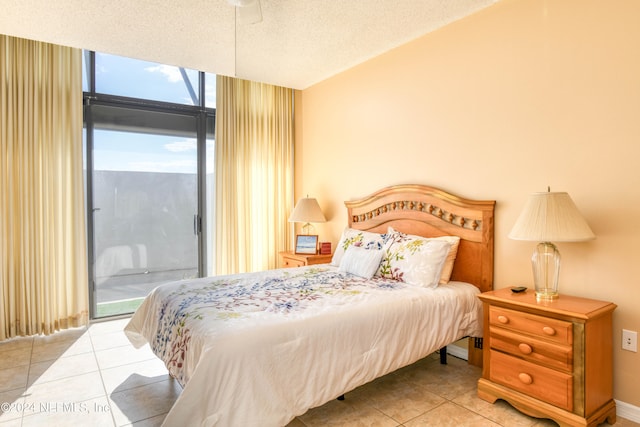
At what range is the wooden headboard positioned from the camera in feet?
9.48

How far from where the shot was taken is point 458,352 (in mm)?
3150

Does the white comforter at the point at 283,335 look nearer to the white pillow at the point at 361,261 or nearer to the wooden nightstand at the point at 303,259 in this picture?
the white pillow at the point at 361,261

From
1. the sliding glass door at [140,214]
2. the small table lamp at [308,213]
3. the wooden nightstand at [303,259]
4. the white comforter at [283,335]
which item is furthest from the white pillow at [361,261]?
the sliding glass door at [140,214]

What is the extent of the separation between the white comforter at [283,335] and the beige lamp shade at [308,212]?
A: 1424 mm

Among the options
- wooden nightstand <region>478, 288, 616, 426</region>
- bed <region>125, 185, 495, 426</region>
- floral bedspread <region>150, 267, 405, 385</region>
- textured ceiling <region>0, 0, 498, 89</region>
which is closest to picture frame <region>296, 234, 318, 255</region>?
bed <region>125, 185, 495, 426</region>

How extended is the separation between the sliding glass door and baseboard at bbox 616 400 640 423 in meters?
4.12

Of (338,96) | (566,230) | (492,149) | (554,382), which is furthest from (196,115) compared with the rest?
(554,382)

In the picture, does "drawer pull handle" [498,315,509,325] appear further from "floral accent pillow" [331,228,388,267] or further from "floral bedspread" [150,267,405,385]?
"floral accent pillow" [331,228,388,267]

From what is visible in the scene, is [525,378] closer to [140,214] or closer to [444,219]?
[444,219]

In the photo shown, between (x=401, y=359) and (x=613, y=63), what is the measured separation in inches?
87.0

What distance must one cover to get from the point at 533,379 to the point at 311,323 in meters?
1.36

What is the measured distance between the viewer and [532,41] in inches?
104

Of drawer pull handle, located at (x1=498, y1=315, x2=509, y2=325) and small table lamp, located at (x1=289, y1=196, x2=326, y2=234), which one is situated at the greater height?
small table lamp, located at (x1=289, y1=196, x2=326, y2=234)

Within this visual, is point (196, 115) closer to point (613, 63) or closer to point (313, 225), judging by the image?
point (313, 225)
